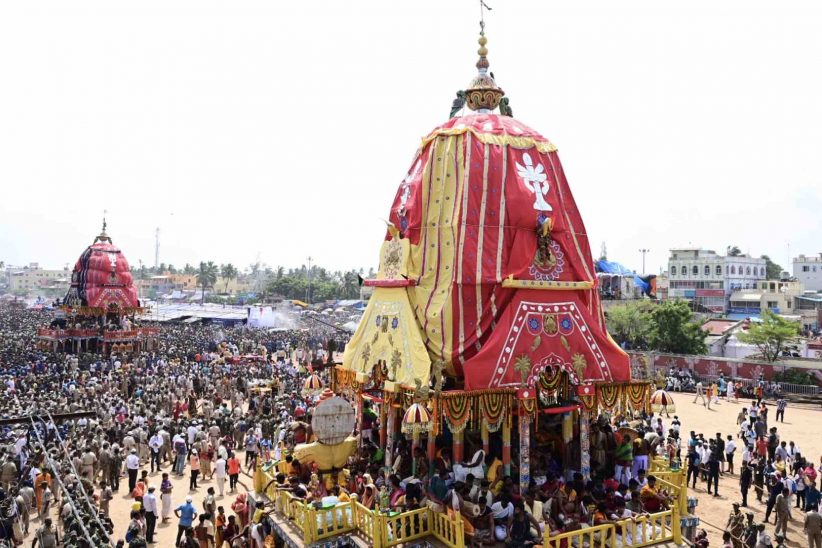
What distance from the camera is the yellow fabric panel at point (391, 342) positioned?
11.6 m

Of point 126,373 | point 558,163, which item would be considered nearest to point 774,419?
point 558,163

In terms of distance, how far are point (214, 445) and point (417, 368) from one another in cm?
1010

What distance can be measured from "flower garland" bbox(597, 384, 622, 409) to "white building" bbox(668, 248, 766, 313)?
202ft

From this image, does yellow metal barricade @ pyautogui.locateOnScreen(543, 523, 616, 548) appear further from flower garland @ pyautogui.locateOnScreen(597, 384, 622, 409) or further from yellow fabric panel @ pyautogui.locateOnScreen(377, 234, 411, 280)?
yellow fabric panel @ pyautogui.locateOnScreen(377, 234, 411, 280)

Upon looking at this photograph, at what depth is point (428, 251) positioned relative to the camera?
12820 millimetres

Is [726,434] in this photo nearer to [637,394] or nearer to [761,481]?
[761,481]

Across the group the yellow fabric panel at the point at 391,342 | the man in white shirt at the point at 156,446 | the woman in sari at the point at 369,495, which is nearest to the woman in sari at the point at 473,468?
the woman in sari at the point at 369,495

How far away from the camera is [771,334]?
36.0m

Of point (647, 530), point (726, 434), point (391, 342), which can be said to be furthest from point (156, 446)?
point (726, 434)

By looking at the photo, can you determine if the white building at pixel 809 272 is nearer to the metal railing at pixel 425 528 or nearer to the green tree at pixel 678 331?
the green tree at pixel 678 331

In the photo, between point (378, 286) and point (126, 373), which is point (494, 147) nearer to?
point (378, 286)

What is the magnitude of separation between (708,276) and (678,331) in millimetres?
35821

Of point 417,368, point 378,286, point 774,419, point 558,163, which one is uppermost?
point 558,163

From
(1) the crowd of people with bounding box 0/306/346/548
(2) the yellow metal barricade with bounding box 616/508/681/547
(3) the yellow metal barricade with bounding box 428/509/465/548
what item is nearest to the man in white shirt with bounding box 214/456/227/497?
(1) the crowd of people with bounding box 0/306/346/548
